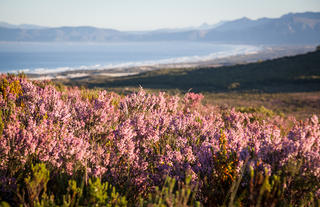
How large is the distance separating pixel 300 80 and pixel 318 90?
613 cm

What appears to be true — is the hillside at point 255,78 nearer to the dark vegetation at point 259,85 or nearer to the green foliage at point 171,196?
the dark vegetation at point 259,85

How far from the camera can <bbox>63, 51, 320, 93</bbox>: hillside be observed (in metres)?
35.3

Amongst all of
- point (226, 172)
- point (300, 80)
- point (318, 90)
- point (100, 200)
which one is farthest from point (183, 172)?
point (300, 80)

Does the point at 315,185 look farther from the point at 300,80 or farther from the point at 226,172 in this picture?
the point at 300,80

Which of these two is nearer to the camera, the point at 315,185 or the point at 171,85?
the point at 315,185

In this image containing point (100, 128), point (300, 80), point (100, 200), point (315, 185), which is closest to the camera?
point (100, 200)

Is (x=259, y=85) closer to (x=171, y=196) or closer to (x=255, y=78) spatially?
(x=255, y=78)

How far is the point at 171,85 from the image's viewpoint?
4303 cm

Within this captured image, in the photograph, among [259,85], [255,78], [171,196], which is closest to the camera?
[171,196]

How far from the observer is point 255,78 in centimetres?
4112

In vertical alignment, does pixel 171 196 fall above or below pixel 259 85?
above

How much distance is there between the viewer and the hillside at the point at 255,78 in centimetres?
3534

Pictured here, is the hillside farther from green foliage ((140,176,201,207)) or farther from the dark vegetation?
green foliage ((140,176,201,207))

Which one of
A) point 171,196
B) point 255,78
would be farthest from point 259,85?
point 171,196
